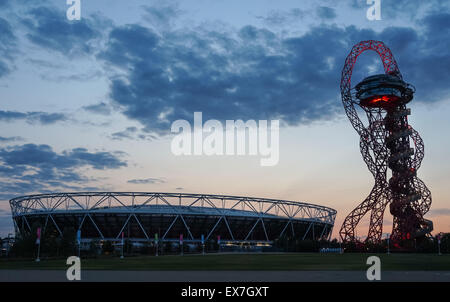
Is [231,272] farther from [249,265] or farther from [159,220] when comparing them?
[159,220]

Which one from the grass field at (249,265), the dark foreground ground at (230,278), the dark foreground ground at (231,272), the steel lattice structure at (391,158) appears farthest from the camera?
the steel lattice structure at (391,158)

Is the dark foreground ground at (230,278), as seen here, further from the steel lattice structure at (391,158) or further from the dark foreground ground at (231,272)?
the steel lattice structure at (391,158)

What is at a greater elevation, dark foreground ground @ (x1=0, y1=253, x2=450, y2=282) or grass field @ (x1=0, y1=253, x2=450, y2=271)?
dark foreground ground @ (x1=0, y1=253, x2=450, y2=282)

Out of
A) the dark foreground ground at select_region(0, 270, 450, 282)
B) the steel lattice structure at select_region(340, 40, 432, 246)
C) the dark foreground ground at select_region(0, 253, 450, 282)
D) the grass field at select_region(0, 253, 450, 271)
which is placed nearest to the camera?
the dark foreground ground at select_region(0, 270, 450, 282)

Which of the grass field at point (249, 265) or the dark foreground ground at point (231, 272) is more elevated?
the dark foreground ground at point (231, 272)

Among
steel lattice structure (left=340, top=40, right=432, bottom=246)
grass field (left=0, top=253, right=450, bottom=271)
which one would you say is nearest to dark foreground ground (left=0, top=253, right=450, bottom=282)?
grass field (left=0, top=253, right=450, bottom=271)

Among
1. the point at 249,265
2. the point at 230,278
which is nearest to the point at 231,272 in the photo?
the point at 230,278

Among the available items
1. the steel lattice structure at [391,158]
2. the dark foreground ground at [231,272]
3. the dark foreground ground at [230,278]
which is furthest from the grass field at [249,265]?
the steel lattice structure at [391,158]

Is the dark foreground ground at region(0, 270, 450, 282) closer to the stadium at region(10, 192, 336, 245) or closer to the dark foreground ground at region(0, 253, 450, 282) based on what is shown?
the dark foreground ground at region(0, 253, 450, 282)
